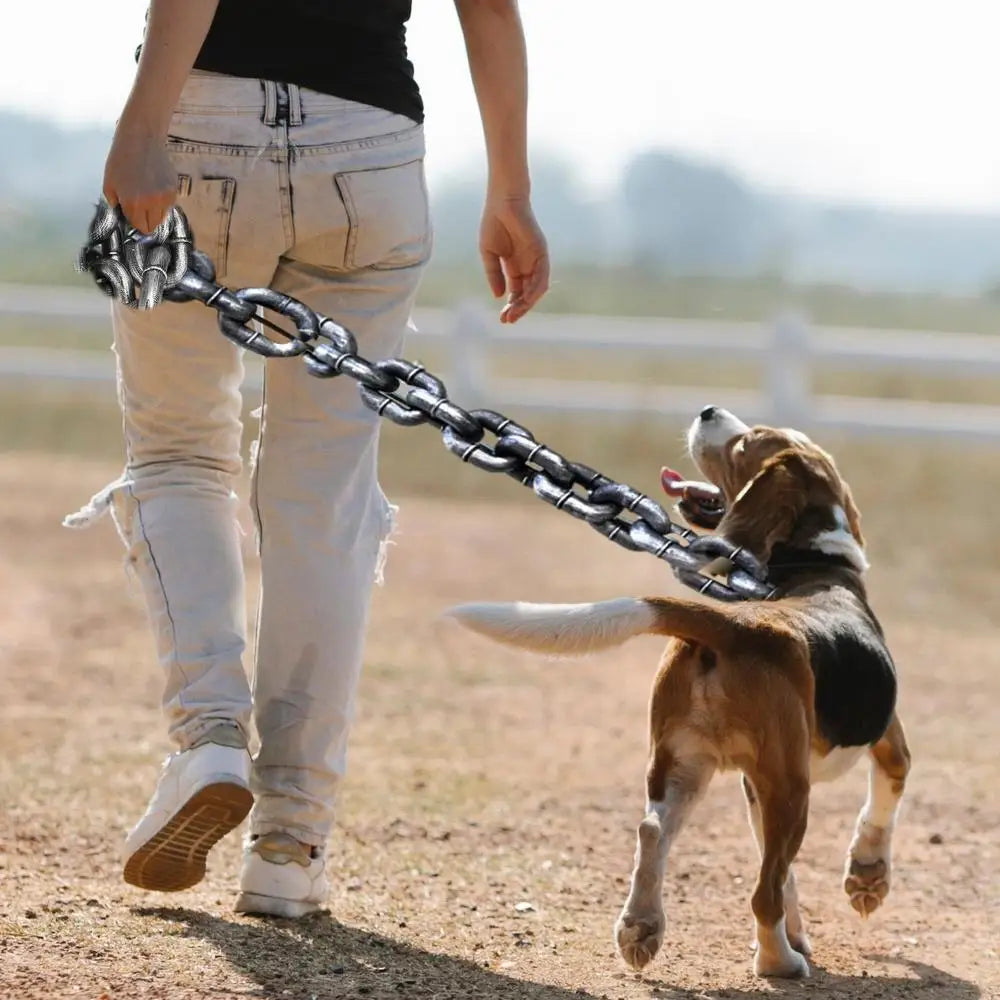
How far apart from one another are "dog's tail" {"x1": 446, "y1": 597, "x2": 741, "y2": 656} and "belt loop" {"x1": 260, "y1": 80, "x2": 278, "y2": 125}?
1.00 meters

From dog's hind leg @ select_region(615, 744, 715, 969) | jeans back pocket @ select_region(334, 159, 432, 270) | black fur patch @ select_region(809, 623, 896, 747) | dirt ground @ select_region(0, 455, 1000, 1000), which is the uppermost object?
jeans back pocket @ select_region(334, 159, 432, 270)

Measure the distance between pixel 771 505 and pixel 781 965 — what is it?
111 cm

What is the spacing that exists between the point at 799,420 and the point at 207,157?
32.6ft

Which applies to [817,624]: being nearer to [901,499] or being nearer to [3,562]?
[3,562]

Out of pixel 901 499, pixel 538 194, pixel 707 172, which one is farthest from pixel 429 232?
pixel 707 172

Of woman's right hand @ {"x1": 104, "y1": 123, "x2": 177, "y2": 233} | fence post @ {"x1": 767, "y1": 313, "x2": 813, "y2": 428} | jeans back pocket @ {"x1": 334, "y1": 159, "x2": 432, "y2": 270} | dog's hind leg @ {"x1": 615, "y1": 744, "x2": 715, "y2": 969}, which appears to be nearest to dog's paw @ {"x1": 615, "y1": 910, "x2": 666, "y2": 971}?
dog's hind leg @ {"x1": 615, "y1": 744, "x2": 715, "y2": 969}

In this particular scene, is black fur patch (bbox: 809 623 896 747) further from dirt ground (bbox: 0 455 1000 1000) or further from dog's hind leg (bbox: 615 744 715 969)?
dirt ground (bbox: 0 455 1000 1000)

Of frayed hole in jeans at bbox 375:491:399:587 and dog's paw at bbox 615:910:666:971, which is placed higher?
frayed hole in jeans at bbox 375:491:399:587

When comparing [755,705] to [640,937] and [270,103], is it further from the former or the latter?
[270,103]

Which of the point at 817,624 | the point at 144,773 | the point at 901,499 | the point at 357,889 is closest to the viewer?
the point at 817,624

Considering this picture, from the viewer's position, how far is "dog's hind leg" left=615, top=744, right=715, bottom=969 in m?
3.57

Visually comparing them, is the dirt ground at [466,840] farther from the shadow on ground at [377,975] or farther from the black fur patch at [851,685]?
the black fur patch at [851,685]

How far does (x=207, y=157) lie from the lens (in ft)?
11.9

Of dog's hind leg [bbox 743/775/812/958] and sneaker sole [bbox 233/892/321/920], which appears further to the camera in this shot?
dog's hind leg [bbox 743/775/812/958]
